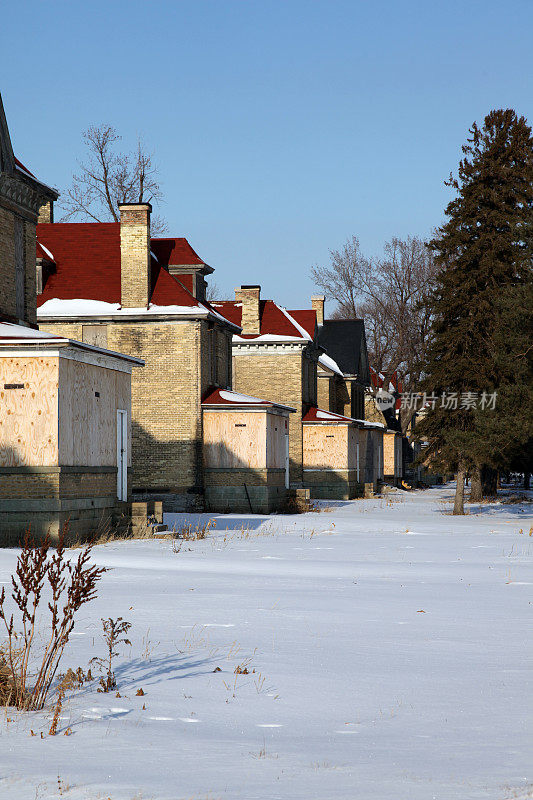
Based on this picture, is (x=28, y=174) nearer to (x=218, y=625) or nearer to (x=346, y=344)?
(x=218, y=625)

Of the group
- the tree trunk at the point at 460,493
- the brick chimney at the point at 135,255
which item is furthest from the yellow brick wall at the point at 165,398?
the tree trunk at the point at 460,493

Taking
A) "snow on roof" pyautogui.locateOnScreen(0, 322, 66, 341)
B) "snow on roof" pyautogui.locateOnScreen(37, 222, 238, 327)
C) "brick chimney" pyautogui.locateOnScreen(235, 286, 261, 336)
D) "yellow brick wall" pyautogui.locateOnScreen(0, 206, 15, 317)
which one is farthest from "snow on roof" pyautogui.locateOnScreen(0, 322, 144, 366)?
"brick chimney" pyautogui.locateOnScreen(235, 286, 261, 336)

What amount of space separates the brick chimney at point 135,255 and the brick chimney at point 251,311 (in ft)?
45.0

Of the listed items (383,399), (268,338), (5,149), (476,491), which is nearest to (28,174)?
(5,149)

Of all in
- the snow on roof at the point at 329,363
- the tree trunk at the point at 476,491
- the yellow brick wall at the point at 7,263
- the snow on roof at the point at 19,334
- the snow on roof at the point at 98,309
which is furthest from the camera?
the snow on roof at the point at 329,363

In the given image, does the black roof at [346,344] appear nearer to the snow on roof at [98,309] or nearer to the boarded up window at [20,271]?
the snow on roof at [98,309]

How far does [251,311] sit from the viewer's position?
46.9 metres

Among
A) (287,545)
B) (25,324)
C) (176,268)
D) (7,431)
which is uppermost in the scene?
(176,268)

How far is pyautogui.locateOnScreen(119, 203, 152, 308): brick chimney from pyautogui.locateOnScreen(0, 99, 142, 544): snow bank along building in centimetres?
1071

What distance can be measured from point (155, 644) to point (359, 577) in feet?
21.5

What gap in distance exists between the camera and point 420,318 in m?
63.8

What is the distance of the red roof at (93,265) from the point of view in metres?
33.5

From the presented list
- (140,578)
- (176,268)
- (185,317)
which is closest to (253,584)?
(140,578)

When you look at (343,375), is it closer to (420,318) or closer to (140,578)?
(420,318)
